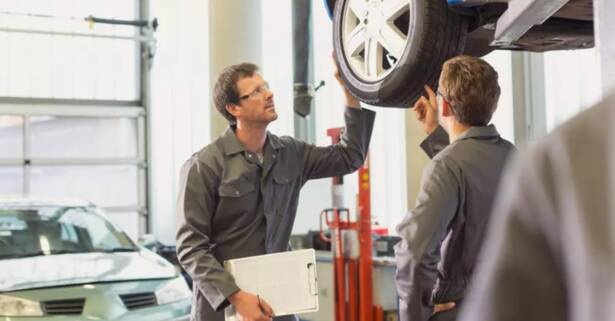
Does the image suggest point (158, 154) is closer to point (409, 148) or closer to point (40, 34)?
point (40, 34)

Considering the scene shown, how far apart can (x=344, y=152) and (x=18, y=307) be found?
7.89 ft

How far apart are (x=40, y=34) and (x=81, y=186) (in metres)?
2.07

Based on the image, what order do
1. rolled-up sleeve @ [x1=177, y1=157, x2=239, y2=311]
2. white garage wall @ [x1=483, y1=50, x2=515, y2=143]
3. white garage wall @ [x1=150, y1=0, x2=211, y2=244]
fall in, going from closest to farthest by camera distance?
rolled-up sleeve @ [x1=177, y1=157, x2=239, y2=311], white garage wall @ [x1=483, y1=50, x2=515, y2=143], white garage wall @ [x1=150, y1=0, x2=211, y2=244]

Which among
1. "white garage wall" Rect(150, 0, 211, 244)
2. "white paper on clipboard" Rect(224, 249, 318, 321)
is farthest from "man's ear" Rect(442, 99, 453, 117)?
"white garage wall" Rect(150, 0, 211, 244)

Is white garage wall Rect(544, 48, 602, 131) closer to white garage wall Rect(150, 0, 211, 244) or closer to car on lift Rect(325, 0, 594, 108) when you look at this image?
car on lift Rect(325, 0, 594, 108)

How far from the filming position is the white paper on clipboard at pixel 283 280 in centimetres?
273

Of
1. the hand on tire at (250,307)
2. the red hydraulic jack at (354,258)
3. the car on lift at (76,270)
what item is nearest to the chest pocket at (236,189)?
the hand on tire at (250,307)

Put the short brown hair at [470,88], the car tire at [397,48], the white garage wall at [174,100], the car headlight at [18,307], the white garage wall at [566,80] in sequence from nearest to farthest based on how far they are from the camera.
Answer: the short brown hair at [470,88] → the car tire at [397,48] → the car headlight at [18,307] → the white garage wall at [566,80] → the white garage wall at [174,100]

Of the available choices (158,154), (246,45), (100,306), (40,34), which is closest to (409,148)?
(246,45)

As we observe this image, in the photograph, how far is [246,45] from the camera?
5609 millimetres

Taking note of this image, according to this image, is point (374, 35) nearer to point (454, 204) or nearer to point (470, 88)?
point (470, 88)

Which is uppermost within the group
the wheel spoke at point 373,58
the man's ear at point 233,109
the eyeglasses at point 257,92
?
the wheel spoke at point 373,58

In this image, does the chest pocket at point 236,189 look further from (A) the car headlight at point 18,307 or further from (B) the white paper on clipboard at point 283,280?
(A) the car headlight at point 18,307

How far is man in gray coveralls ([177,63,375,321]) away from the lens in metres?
2.80
